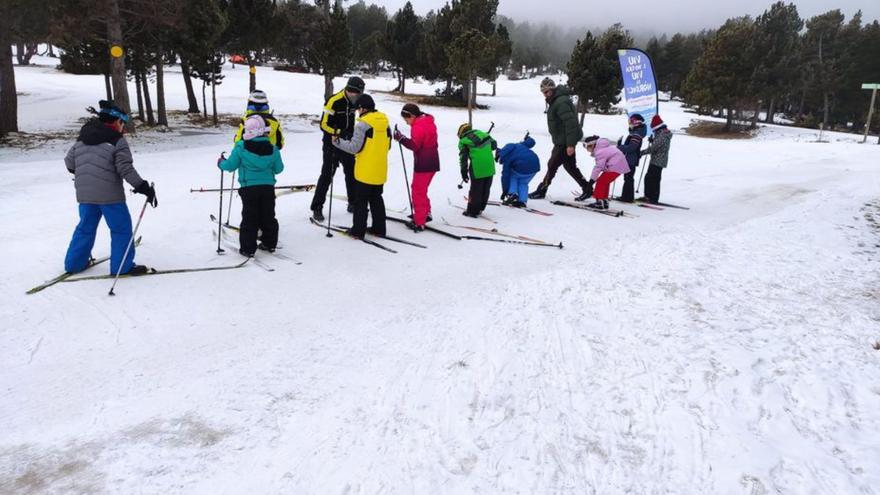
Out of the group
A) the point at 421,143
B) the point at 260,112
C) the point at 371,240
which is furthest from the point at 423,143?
the point at 260,112

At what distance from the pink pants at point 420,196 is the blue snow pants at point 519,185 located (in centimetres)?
241

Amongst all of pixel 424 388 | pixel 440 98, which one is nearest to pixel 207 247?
pixel 424 388

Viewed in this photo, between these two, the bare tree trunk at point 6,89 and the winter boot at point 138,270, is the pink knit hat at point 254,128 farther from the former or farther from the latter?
the bare tree trunk at point 6,89

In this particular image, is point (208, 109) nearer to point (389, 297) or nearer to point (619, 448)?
point (389, 297)

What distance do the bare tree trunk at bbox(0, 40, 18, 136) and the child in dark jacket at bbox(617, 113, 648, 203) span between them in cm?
1787

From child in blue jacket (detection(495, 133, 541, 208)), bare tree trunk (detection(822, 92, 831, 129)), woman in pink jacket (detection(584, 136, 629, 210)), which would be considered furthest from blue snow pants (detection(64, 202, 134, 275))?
bare tree trunk (detection(822, 92, 831, 129))

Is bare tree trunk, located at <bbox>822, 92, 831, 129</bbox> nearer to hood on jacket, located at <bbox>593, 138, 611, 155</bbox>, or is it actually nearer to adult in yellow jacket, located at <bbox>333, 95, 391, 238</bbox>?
hood on jacket, located at <bbox>593, 138, 611, 155</bbox>

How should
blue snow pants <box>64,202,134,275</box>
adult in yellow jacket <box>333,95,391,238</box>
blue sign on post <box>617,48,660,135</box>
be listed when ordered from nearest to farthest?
1. blue snow pants <box>64,202,134,275</box>
2. adult in yellow jacket <box>333,95,391,238</box>
3. blue sign on post <box>617,48,660,135</box>

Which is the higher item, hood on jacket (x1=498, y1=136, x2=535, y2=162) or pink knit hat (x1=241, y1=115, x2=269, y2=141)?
pink knit hat (x1=241, y1=115, x2=269, y2=141)

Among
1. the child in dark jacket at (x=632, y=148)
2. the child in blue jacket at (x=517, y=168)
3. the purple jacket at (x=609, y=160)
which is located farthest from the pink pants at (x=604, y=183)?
the child in blue jacket at (x=517, y=168)

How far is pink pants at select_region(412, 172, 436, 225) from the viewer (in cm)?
707

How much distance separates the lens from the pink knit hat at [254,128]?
18.3 feet

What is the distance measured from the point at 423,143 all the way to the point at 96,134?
149 inches

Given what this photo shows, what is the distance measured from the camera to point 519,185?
9125 mm
